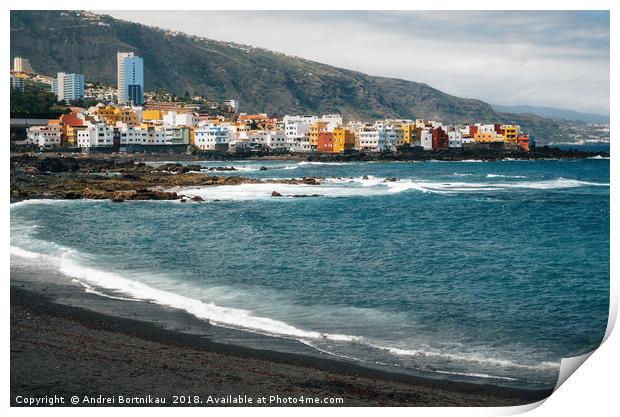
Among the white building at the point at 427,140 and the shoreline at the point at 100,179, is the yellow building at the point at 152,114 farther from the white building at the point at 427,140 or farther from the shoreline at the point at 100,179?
the white building at the point at 427,140

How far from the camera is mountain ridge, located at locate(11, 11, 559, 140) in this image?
372 inches

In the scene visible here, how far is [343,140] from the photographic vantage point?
36.6m

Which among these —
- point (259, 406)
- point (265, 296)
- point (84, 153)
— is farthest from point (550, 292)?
point (84, 153)

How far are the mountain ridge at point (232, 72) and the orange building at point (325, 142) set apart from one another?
524cm

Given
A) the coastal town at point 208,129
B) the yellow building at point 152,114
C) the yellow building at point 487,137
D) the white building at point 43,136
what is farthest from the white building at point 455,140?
the white building at point 43,136

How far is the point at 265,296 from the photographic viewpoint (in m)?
7.44

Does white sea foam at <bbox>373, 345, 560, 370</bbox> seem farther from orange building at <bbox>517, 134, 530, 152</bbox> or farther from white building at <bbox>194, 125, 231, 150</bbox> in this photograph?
white building at <bbox>194, 125, 231, 150</bbox>

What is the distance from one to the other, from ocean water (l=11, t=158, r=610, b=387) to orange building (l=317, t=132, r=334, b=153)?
73.1 feet

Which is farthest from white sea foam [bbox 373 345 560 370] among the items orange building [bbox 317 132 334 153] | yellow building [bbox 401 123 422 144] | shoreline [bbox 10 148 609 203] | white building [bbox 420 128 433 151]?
orange building [bbox 317 132 334 153]

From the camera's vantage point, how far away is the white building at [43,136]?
35.5 feet

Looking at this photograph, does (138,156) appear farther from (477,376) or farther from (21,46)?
(477,376)

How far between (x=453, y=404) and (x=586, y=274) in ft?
11.6

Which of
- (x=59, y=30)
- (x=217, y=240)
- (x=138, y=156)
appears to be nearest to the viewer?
(x=59, y=30)

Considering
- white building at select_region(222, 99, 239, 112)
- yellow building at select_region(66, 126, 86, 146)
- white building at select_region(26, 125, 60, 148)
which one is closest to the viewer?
white building at select_region(26, 125, 60, 148)
